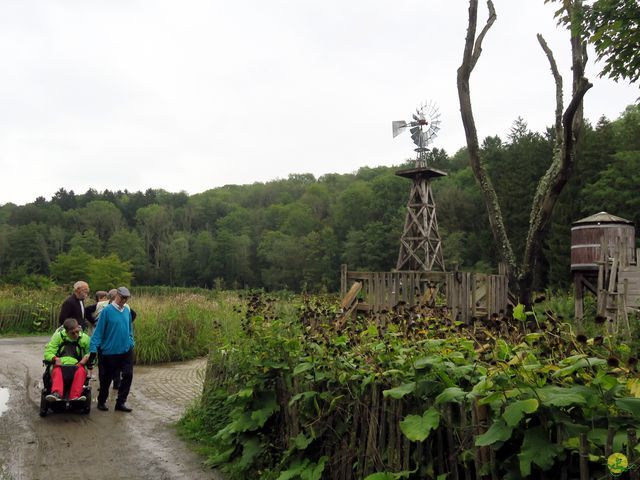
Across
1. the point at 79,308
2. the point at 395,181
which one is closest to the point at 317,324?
Result: the point at 79,308

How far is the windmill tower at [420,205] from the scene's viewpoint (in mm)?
28734

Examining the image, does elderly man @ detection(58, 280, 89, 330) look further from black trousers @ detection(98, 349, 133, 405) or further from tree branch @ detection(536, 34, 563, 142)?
tree branch @ detection(536, 34, 563, 142)

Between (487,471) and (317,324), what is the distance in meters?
2.82

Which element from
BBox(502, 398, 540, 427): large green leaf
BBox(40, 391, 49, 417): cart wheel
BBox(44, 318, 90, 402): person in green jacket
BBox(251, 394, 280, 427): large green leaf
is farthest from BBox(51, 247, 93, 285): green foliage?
BBox(502, 398, 540, 427): large green leaf

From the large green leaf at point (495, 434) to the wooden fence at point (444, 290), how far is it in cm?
727

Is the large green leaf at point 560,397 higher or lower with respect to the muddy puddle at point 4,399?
higher

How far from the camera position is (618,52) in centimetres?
979

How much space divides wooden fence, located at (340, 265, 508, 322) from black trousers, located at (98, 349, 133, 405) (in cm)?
446

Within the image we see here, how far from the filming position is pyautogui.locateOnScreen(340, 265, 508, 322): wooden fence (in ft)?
33.7

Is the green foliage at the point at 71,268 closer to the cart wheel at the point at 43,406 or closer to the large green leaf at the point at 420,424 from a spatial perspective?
the cart wheel at the point at 43,406

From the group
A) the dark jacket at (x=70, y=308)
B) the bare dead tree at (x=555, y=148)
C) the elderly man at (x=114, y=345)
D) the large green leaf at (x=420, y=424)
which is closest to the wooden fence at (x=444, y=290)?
the bare dead tree at (x=555, y=148)

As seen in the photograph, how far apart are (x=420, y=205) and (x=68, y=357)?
78.7 feet

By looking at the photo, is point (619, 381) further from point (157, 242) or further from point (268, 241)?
point (157, 242)

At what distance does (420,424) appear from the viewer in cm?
334
